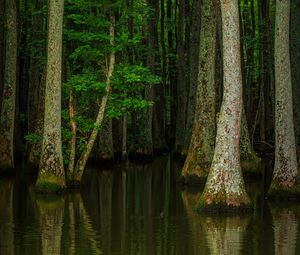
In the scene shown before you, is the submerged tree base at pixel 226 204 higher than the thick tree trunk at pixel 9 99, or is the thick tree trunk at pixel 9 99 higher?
the thick tree trunk at pixel 9 99

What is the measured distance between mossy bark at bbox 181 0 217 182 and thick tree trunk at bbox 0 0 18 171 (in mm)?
5880

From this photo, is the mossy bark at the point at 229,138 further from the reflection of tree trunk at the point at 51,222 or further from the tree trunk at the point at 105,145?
the tree trunk at the point at 105,145

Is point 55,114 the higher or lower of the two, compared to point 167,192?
higher

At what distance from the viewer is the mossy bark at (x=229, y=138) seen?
1516 centimetres

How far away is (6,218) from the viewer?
14.4 metres

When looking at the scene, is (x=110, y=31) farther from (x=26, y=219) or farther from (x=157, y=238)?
(x=157, y=238)

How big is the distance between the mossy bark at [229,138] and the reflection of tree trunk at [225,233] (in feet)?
2.18

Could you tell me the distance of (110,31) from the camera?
20703 millimetres

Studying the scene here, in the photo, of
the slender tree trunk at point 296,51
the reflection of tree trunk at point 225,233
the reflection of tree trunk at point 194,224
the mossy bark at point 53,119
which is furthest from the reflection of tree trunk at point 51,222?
the slender tree trunk at point 296,51

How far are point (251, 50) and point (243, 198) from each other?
93.2ft

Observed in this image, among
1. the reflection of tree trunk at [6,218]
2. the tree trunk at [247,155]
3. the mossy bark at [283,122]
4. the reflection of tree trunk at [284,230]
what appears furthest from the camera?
the tree trunk at [247,155]

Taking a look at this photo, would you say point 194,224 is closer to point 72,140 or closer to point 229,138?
point 229,138

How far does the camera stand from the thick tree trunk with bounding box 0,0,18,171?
23156 millimetres

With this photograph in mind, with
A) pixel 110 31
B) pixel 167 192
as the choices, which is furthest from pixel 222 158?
pixel 110 31
